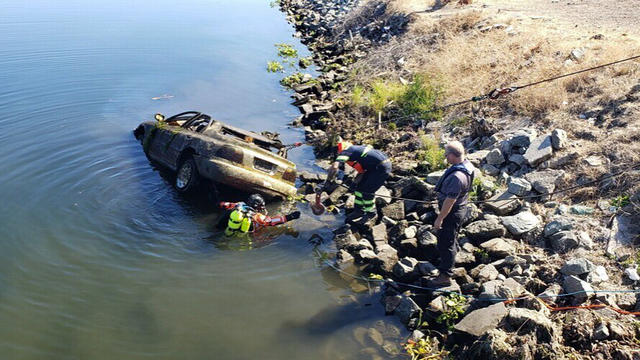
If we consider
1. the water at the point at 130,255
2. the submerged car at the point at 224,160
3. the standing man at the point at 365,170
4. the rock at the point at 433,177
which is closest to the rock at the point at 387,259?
the water at the point at 130,255

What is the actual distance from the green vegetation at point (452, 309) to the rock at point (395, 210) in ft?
7.44

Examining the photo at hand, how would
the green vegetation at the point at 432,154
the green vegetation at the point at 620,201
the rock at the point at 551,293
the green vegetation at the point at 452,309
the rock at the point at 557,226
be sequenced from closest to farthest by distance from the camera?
the rock at the point at 551,293 → the green vegetation at the point at 452,309 → the rock at the point at 557,226 → the green vegetation at the point at 620,201 → the green vegetation at the point at 432,154

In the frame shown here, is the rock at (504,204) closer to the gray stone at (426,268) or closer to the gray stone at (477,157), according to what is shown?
the gray stone at (477,157)

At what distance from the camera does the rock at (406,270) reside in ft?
23.3

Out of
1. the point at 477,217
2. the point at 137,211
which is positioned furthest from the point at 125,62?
the point at 477,217

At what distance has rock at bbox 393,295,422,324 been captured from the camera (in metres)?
6.43

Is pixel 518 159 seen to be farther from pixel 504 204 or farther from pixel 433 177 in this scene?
pixel 433 177

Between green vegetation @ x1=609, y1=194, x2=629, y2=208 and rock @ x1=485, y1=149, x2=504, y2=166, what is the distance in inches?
86.2

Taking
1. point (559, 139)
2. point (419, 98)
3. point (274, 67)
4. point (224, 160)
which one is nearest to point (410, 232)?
point (559, 139)

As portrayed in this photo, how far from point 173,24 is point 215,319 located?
24.9m

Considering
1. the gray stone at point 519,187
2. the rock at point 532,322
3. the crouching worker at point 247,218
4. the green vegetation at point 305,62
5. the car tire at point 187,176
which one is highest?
the car tire at point 187,176

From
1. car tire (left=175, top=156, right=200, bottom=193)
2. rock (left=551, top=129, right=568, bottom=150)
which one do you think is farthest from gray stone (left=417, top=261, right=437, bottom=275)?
car tire (left=175, top=156, right=200, bottom=193)

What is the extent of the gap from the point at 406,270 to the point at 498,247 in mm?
1436

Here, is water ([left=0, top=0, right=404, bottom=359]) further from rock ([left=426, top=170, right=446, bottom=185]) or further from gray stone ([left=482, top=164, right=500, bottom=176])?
gray stone ([left=482, top=164, right=500, bottom=176])
